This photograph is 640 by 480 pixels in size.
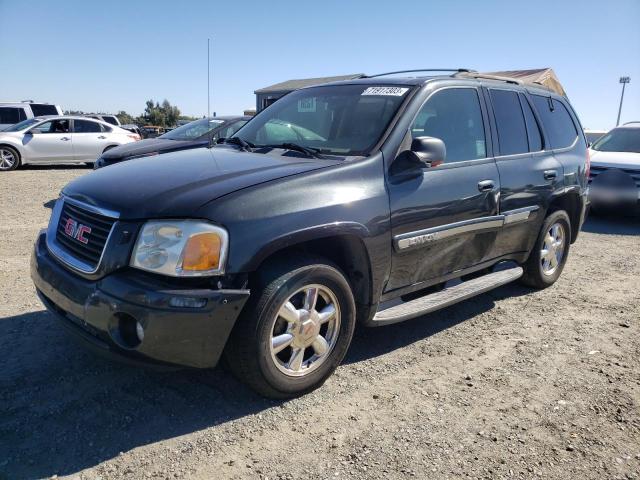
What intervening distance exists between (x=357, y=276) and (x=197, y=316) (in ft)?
3.65

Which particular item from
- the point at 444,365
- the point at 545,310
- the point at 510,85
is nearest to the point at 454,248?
the point at 444,365

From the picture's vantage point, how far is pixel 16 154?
13688mm

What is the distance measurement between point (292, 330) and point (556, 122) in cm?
382

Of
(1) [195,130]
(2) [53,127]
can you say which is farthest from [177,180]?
(2) [53,127]

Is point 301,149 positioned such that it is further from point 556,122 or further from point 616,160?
point 616,160

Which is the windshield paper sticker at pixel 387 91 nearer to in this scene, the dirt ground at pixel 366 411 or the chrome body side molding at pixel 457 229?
the chrome body side molding at pixel 457 229

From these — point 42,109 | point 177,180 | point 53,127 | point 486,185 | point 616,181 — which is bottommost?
point 616,181

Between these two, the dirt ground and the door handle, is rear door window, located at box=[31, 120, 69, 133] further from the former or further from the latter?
the door handle

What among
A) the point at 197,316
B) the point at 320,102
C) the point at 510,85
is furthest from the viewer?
the point at 510,85

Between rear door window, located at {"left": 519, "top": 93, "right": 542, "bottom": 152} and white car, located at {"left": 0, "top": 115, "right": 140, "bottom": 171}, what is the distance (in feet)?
41.3

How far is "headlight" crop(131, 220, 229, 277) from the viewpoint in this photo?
258 cm

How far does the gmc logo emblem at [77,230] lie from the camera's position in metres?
2.91

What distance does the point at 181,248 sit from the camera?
258 cm

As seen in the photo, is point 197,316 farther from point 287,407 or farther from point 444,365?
point 444,365
